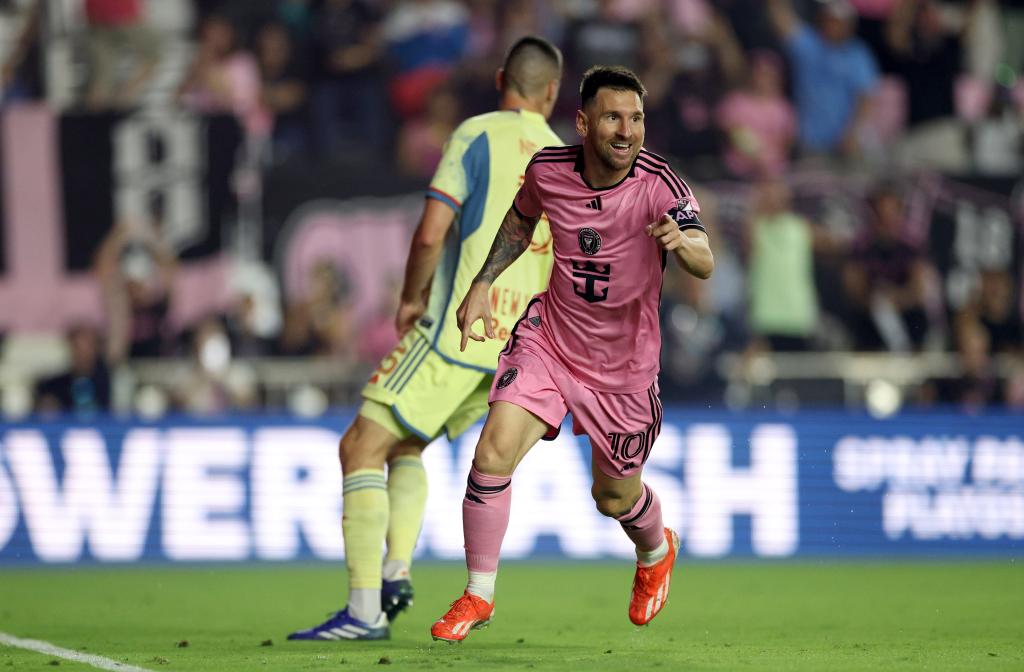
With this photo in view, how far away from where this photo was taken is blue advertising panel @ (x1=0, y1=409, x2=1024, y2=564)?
1229 centimetres

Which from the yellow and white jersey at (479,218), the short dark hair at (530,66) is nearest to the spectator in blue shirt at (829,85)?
the short dark hair at (530,66)

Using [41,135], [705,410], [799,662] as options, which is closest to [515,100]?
[799,662]

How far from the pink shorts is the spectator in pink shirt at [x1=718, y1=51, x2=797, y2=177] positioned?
9.70m

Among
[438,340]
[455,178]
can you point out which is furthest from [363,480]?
[455,178]

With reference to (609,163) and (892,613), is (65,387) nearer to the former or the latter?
(892,613)

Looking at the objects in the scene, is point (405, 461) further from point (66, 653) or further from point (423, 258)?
point (66, 653)

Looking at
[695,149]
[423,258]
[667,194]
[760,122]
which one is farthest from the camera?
[760,122]

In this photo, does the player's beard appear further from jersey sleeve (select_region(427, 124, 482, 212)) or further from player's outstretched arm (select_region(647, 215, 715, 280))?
jersey sleeve (select_region(427, 124, 482, 212))

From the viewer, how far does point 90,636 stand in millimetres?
7602

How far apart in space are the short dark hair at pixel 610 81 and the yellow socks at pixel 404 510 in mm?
2184

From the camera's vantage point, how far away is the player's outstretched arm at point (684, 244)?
233 inches

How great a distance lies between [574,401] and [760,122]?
10458mm

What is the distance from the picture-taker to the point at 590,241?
655 centimetres

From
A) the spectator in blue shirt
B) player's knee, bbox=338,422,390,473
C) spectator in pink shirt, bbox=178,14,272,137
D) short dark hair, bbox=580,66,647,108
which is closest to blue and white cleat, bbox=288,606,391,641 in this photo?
player's knee, bbox=338,422,390,473
